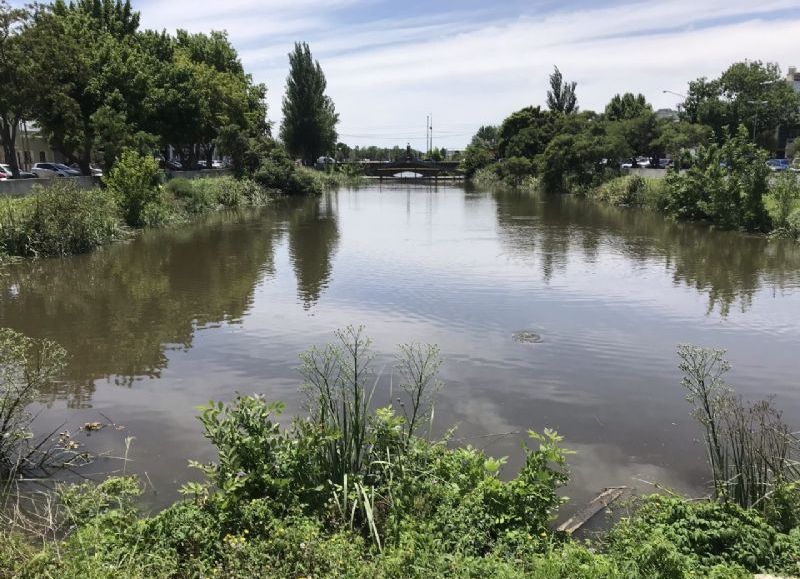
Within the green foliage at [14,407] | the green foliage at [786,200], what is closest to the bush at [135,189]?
the green foliage at [14,407]

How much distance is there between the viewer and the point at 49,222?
19031 millimetres

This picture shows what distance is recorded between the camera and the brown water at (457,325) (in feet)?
25.8

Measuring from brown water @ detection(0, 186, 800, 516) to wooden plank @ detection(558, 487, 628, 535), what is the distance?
220 millimetres

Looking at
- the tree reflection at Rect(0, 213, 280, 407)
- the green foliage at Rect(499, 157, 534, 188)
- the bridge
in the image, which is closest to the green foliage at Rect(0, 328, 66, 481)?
the tree reflection at Rect(0, 213, 280, 407)

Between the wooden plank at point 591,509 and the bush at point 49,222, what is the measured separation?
18.1 m

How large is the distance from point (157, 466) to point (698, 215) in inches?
1128

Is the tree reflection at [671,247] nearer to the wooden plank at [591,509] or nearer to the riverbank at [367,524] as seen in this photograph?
the wooden plank at [591,509]

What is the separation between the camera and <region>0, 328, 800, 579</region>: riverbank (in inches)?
168

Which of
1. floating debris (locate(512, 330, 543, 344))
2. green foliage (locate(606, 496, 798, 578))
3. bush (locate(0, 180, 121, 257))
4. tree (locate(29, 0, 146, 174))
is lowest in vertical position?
floating debris (locate(512, 330, 543, 344))

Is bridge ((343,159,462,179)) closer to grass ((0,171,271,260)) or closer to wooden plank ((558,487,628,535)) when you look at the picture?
grass ((0,171,271,260))

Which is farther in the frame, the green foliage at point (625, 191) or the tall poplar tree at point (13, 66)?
the green foliage at point (625, 191)

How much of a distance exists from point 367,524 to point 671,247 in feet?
67.2

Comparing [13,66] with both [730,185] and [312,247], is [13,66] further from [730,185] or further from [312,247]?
[730,185]

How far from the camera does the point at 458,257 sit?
2091 centimetres
